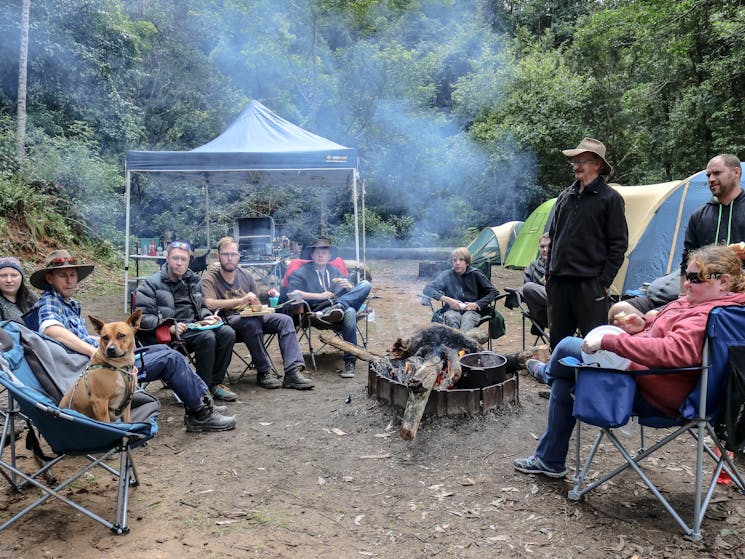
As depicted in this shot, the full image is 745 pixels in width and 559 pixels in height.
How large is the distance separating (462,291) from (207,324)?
7.46ft

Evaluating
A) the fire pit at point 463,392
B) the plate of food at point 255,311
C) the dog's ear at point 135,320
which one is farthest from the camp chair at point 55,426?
the plate of food at point 255,311

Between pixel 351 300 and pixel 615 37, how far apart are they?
492 inches

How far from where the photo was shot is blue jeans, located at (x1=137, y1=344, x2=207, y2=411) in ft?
10.2

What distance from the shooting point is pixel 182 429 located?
3.45 meters

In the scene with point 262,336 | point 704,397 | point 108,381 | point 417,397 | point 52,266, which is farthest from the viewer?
point 262,336

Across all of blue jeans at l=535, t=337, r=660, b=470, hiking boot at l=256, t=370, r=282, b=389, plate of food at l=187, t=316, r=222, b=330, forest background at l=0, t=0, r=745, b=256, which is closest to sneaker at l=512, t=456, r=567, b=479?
blue jeans at l=535, t=337, r=660, b=470

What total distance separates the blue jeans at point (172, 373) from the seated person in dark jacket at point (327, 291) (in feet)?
5.39

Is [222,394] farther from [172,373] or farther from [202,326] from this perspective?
[172,373]

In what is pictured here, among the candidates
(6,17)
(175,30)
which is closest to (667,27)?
(6,17)

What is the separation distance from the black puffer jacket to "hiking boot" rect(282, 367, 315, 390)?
2.61ft

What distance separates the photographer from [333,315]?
15.6 ft

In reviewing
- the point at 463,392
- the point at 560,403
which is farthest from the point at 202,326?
the point at 560,403

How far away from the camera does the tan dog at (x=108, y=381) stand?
246 centimetres

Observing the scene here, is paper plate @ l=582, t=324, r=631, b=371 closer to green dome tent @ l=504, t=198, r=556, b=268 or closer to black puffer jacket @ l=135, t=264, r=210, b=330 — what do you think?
black puffer jacket @ l=135, t=264, r=210, b=330
